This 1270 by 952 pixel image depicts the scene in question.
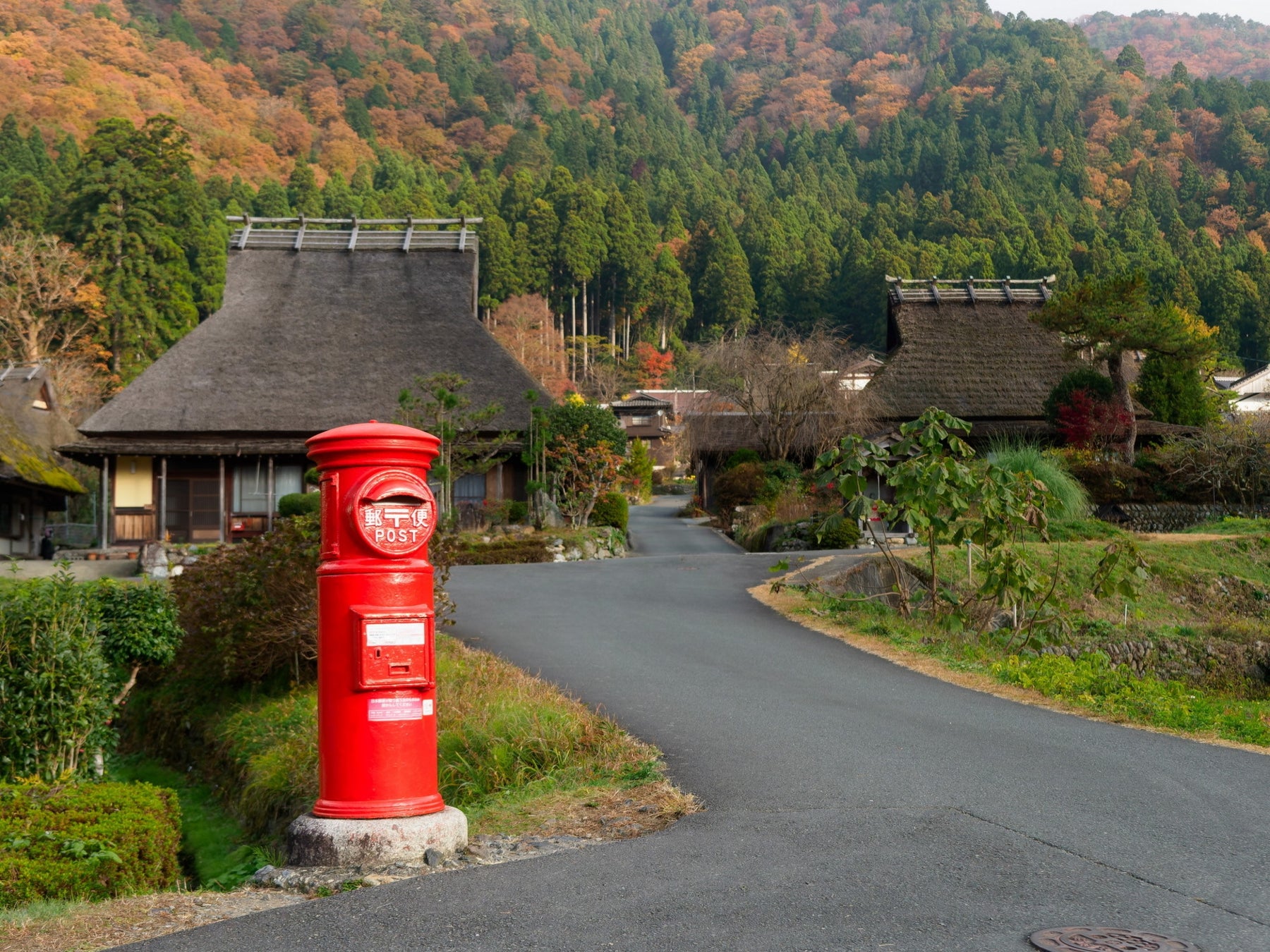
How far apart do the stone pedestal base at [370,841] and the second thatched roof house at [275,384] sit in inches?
884

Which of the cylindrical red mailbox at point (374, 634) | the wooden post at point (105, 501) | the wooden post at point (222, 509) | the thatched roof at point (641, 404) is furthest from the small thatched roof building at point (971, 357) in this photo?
the cylindrical red mailbox at point (374, 634)

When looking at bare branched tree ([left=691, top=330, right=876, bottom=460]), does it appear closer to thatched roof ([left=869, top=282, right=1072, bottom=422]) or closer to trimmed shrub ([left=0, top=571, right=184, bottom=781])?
thatched roof ([left=869, top=282, right=1072, bottom=422])

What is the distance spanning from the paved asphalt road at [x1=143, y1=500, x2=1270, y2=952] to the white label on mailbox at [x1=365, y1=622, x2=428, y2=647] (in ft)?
3.40

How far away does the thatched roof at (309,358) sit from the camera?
2811cm

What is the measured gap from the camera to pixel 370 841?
5.12m

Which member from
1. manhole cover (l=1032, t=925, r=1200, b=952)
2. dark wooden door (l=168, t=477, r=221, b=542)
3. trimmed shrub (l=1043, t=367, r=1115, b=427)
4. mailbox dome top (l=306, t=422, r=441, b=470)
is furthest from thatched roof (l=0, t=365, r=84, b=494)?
manhole cover (l=1032, t=925, r=1200, b=952)

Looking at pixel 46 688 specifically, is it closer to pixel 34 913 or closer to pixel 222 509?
pixel 34 913

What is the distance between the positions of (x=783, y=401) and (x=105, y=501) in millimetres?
17384

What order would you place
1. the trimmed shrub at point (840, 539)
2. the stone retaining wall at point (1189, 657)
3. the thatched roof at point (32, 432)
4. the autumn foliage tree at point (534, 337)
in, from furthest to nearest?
1. the autumn foliage tree at point (534, 337)
2. the thatched roof at point (32, 432)
3. the trimmed shrub at point (840, 539)
4. the stone retaining wall at point (1189, 657)

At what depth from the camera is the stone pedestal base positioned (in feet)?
16.8

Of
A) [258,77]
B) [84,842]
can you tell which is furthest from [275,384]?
[258,77]

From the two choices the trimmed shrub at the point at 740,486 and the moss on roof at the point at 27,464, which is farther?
the trimmed shrub at the point at 740,486

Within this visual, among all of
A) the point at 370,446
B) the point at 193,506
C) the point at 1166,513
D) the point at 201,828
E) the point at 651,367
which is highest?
the point at 651,367

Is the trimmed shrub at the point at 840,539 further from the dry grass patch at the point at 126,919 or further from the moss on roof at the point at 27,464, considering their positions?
the moss on roof at the point at 27,464
